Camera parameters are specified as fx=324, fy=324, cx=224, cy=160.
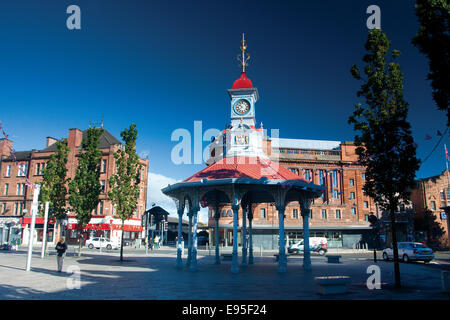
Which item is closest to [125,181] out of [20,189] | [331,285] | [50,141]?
[331,285]

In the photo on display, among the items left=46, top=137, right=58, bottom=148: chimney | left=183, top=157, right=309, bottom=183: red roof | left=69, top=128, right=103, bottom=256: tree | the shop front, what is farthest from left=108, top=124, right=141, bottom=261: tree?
left=46, top=137, right=58, bottom=148: chimney

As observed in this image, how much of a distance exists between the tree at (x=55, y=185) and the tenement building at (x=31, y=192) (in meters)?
21.0

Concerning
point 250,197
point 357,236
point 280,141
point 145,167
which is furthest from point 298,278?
point 280,141

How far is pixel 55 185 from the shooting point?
94.8 feet

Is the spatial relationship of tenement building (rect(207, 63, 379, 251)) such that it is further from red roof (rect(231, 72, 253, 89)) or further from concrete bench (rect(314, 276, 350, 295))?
concrete bench (rect(314, 276, 350, 295))

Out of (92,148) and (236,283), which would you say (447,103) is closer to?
(236,283)

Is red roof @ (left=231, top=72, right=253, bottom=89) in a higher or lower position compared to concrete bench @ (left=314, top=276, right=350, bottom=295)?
higher

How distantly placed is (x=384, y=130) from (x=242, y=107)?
1231 cm

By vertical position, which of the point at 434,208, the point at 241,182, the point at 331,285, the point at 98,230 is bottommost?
the point at 331,285

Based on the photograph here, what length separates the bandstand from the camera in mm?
17344

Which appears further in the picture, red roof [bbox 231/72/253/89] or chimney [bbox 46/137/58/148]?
chimney [bbox 46/137/58/148]

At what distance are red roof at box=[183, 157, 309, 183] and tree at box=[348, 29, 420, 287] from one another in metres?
5.27

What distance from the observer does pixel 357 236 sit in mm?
53906

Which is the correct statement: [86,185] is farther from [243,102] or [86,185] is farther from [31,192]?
[31,192]
